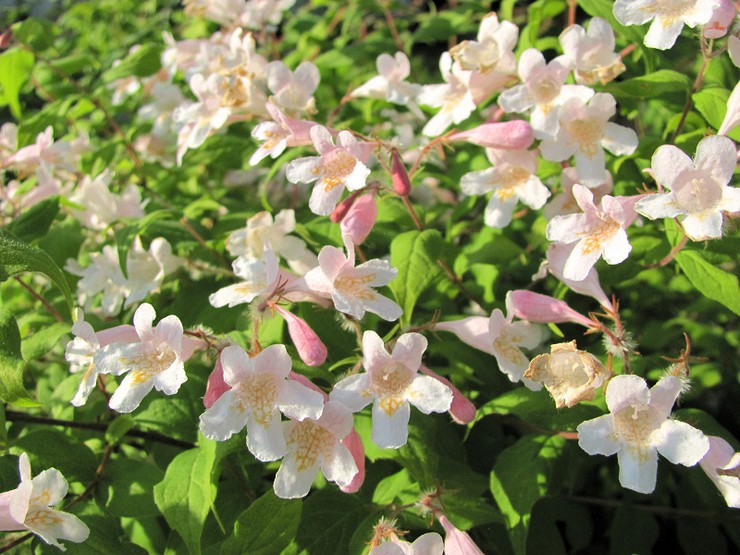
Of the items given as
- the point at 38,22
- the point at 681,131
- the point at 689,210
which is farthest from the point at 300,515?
the point at 38,22

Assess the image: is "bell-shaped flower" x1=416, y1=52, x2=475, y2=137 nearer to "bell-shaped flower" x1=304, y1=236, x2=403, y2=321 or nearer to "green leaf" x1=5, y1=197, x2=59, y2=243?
"bell-shaped flower" x1=304, y1=236, x2=403, y2=321

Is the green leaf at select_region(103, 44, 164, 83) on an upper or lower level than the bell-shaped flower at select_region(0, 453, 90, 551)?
upper

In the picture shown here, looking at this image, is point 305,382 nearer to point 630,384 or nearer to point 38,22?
point 630,384

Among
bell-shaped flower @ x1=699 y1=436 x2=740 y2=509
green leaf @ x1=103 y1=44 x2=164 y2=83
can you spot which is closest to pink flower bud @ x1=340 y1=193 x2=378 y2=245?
bell-shaped flower @ x1=699 y1=436 x2=740 y2=509

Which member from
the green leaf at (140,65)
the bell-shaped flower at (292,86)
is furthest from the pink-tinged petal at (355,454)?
the green leaf at (140,65)

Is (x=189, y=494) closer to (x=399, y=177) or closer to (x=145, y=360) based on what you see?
(x=145, y=360)
